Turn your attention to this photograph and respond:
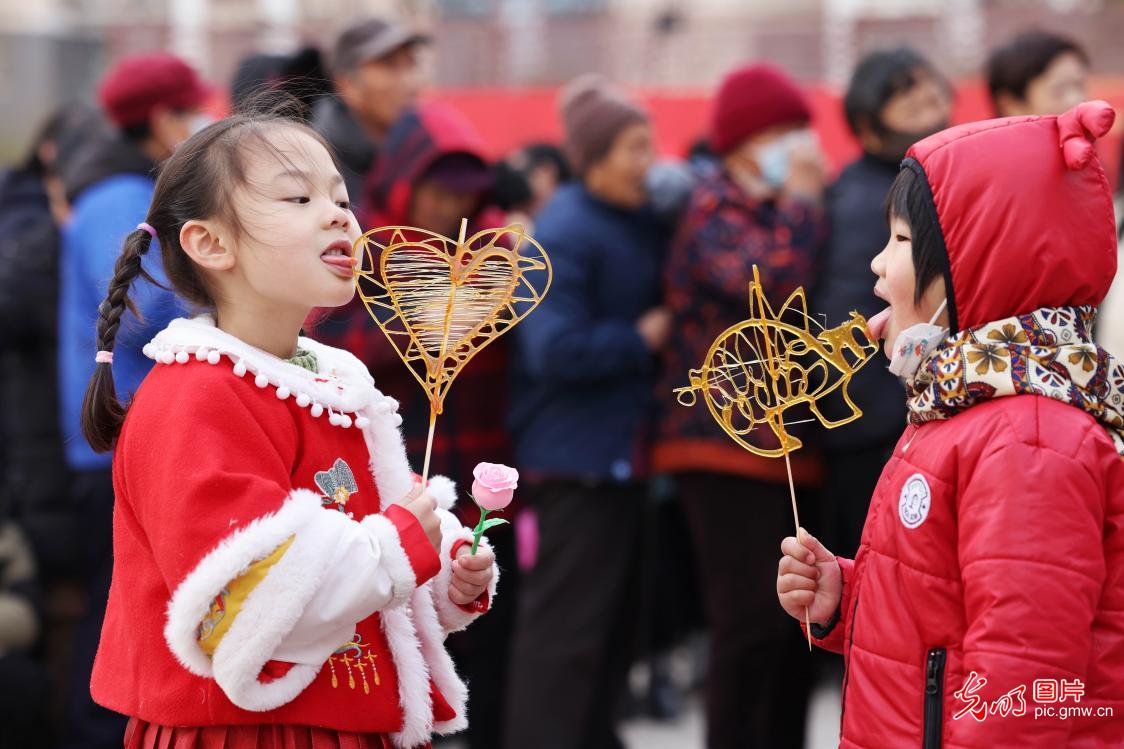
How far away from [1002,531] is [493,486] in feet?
2.36

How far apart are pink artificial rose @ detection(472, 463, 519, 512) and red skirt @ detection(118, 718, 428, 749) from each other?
0.40 metres

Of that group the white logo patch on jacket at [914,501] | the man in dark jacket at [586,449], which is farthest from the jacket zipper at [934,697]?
the man in dark jacket at [586,449]

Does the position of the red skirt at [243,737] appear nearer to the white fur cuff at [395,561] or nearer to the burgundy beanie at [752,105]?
the white fur cuff at [395,561]

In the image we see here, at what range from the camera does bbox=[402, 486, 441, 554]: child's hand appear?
6.68 ft

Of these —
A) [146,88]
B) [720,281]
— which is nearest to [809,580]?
[720,281]

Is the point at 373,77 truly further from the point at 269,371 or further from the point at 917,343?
the point at 917,343

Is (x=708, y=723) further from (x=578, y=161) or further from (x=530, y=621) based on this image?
(x=578, y=161)

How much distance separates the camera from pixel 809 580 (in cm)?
222

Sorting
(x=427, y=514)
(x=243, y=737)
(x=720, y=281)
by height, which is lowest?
(x=243, y=737)

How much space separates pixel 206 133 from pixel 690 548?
12.9 feet

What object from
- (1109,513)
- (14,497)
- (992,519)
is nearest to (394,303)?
(992,519)

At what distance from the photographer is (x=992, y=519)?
1898mm

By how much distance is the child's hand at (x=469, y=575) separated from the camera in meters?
2.20

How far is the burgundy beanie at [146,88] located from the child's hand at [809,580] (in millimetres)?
3009
